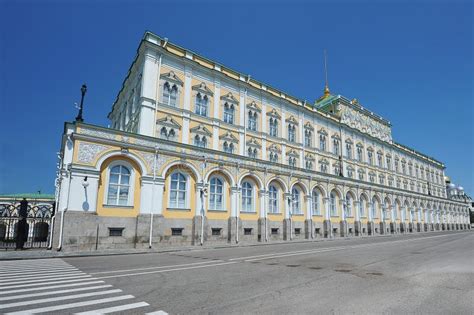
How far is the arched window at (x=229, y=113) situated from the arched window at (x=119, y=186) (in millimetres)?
13886

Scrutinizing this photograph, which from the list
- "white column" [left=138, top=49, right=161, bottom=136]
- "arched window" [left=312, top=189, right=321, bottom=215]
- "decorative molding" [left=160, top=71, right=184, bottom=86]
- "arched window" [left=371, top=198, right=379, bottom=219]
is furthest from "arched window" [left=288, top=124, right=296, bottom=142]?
"white column" [left=138, top=49, right=161, bottom=136]

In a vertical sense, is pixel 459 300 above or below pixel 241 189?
below

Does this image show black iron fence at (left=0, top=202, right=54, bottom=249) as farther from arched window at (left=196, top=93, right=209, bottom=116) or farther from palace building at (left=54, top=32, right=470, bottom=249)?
arched window at (left=196, top=93, right=209, bottom=116)

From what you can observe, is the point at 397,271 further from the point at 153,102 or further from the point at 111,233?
the point at 153,102

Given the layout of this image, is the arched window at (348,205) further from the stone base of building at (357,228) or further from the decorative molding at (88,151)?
the decorative molding at (88,151)

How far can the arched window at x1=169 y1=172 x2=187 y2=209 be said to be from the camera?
20422 millimetres

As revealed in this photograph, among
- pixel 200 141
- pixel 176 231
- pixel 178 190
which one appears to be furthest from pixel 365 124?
pixel 176 231

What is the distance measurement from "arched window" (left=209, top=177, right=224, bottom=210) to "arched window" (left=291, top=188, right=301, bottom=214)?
9114mm

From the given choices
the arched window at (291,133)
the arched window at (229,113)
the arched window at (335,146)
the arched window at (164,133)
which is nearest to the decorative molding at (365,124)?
the arched window at (335,146)

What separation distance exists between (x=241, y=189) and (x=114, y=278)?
16.9 meters

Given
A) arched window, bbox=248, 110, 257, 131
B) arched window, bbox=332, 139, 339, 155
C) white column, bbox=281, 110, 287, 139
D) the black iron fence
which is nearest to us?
the black iron fence

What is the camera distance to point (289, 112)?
119 ft

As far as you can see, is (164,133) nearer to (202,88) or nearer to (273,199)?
(202,88)

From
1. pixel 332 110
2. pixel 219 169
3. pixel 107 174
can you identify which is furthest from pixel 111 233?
pixel 332 110
